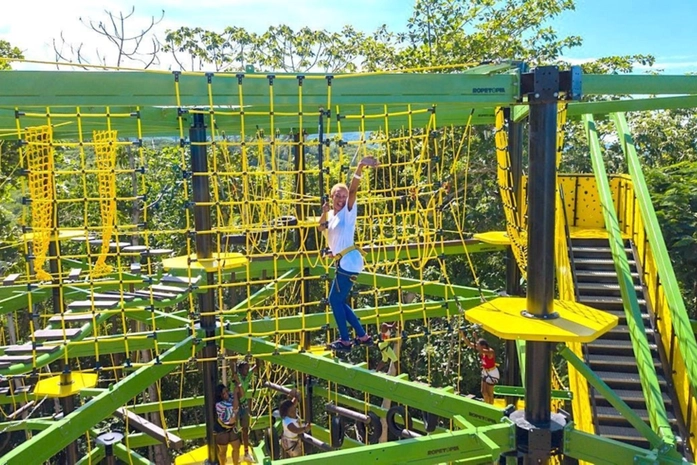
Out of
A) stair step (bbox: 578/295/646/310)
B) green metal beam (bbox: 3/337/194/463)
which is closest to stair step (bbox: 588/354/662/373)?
stair step (bbox: 578/295/646/310)

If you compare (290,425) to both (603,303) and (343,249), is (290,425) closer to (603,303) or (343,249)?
(343,249)

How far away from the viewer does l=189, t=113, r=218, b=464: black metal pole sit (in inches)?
180

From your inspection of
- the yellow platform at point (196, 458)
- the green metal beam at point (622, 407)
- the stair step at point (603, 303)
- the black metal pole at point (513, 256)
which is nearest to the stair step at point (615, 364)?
the stair step at point (603, 303)

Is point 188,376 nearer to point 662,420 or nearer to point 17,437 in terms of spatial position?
point 17,437

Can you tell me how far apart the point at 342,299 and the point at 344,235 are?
18.2 inches

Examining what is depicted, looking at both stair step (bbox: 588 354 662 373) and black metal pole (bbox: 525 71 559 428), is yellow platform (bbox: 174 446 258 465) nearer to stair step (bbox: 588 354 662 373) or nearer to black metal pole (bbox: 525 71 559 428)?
black metal pole (bbox: 525 71 559 428)

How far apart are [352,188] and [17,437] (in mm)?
12680

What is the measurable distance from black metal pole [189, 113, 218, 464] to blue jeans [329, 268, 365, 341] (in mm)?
885

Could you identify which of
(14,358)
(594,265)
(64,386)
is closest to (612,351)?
→ (594,265)

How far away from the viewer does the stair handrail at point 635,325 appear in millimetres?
4043

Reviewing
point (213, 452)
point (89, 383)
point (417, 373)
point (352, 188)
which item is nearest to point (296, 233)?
point (417, 373)

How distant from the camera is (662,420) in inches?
157

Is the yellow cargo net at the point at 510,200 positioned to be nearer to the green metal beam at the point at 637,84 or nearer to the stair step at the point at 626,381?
the stair step at the point at 626,381

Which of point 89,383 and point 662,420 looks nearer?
point 662,420
